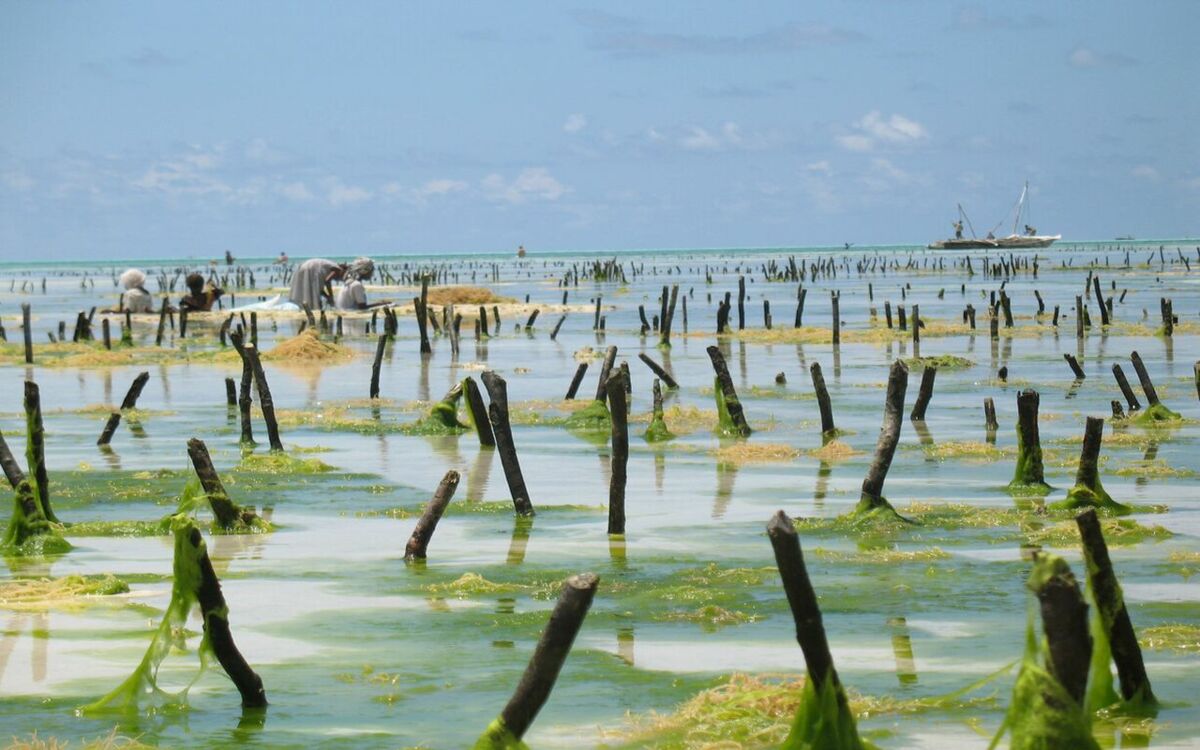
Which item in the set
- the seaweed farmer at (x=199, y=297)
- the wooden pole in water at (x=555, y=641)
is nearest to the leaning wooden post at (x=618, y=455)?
the wooden pole in water at (x=555, y=641)

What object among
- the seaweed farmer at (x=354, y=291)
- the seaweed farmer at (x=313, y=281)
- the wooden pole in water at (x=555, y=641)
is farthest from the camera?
the seaweed farmer at (x=313, y=281)

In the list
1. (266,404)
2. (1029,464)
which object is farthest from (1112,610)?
(266,404)

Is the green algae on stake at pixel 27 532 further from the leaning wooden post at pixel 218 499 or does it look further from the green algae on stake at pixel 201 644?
the green algae on stake at pixel 201 644

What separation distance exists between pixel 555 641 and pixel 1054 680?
1.63 meters

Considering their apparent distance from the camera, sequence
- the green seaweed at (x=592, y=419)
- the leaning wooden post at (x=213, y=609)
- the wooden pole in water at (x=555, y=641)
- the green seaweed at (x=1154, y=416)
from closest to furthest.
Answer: the wooden pole in water at (x=555, y=641) → the leaning wooden post at (x=213, y=609) → the green seaweed at (x=1154, y=416) → the green seaweed at (x=592, y=419)

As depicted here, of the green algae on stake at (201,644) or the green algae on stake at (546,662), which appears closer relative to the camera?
the green algae on stake at (546,662)

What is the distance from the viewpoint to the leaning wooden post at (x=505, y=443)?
13344mm

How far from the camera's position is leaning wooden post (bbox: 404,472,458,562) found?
38.1 ft

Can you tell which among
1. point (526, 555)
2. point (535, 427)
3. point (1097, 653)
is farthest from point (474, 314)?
point (1097, 653)

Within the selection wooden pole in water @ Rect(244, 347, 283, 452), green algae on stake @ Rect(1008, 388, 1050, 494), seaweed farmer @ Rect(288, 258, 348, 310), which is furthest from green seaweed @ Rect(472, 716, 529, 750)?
seaweed farmer @ Rect(288, 258, 348, 310)

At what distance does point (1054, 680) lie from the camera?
18.3 ft

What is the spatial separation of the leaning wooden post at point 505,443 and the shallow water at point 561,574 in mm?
217

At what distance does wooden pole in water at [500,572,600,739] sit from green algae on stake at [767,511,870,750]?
684 millimetres

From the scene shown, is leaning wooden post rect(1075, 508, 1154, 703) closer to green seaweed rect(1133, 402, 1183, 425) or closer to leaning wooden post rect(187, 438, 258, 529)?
leaning wooden post rect(187, 438, 258, 529)
